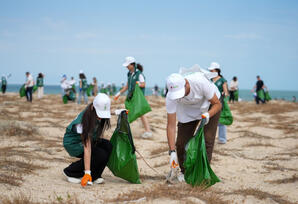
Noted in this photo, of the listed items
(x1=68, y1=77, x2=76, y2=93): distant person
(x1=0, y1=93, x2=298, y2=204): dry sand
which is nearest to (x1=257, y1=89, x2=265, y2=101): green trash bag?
(x1=0, y1=93, x2=298, y2=204): dry sand

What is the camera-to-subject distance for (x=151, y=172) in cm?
468

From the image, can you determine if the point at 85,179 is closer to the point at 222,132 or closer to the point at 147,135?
the point at 147,135

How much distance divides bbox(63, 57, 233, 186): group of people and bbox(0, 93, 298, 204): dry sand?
0.80 ft

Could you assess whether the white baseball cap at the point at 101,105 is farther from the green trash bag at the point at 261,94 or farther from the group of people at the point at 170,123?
the green trash bag at the point at 261,94

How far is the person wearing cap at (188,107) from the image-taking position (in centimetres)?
327

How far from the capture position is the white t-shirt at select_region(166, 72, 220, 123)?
3.48m

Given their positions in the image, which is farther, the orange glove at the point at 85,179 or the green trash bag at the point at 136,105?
the green trash bag at the point at 136,105

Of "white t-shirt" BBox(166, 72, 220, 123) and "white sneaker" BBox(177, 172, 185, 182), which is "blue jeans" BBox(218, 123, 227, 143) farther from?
"white t-shirt" BBox(166, 72, 220, 123)

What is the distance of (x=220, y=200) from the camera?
3.12 m

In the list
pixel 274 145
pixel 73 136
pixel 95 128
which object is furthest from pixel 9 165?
pixel 274 145

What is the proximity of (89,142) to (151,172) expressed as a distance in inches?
55.5

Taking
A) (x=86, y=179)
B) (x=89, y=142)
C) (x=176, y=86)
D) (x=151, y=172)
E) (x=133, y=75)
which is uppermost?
(x=133, y=75)

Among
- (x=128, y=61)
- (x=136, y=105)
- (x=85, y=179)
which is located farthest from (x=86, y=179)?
(x=128, y=61)

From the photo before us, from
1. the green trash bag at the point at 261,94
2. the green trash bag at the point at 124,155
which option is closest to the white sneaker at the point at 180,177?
the green trash bag at the point at 124,155
